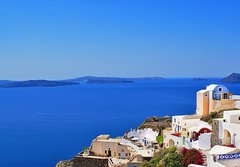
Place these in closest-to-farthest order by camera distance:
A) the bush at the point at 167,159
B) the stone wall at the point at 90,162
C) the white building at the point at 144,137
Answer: the bush at the point at 167,159, the stone wall at the point at 90,162, the white building at the point at 144,137

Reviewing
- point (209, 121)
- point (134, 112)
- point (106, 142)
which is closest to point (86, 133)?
point (134, 112)

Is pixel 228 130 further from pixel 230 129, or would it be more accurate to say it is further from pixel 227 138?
pixel 227 138

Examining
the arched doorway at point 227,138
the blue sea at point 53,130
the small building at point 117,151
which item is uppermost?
the arched doorway at point 227,138

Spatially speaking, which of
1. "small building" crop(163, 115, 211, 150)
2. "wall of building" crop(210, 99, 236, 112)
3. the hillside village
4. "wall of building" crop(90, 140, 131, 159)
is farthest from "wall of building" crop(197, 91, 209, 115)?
"wall of building" crop(90, 140, 131, 159)

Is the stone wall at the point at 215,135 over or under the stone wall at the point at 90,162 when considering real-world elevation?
over

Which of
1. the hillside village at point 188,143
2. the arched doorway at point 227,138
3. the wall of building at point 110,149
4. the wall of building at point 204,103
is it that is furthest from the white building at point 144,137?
the arched doorway at point 227,138

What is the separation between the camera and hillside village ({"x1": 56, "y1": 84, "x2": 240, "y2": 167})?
60.1 feet

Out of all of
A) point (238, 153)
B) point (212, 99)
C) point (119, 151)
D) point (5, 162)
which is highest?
point (212, 99)

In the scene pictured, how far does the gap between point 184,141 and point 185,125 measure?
9.93 ft

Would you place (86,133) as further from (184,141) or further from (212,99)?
(184,141)

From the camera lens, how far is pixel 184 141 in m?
21.9

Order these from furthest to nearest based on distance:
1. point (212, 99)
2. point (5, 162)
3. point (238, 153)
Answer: point (5, 162) < point (212, 99) < point (238, 153)

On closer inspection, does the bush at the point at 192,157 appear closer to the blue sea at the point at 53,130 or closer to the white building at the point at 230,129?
the white building at the point at 230,129

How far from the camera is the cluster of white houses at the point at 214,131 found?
16.6 meters
